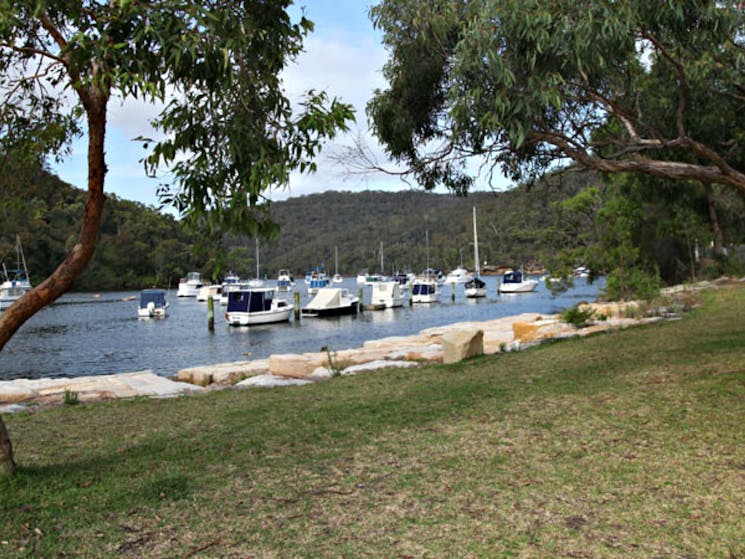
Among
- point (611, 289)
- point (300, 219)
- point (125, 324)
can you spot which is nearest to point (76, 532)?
point (611, 289)

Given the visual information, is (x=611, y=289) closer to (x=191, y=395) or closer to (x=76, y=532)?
(x=191, y=395)

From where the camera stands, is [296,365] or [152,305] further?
[152,305]

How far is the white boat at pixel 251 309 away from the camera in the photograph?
3678 cm

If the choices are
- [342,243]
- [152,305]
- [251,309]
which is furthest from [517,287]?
[342,243]

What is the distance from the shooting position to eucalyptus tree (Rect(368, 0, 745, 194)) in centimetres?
591

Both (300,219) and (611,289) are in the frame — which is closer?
(611,289)

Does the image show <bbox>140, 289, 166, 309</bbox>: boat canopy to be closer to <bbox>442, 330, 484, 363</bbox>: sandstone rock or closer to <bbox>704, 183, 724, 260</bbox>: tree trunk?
<bbox>704, 183, 724, 260</bbox>: tree trunk

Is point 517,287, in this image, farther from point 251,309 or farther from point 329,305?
point 251,309

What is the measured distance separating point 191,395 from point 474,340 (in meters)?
5.10

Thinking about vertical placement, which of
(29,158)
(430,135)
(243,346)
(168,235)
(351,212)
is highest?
(351,212)

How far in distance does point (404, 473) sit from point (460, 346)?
22.2ft

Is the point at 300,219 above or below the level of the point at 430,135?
above

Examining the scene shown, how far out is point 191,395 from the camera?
964cm

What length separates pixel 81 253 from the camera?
461 centimetres
